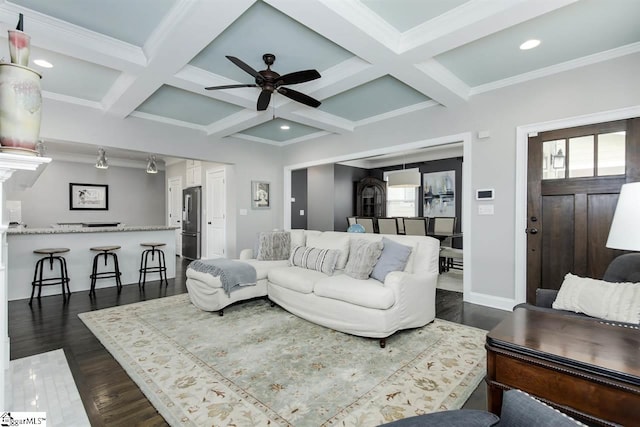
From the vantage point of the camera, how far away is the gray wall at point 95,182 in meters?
6.86

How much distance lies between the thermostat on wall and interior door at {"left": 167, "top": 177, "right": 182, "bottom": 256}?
698 cm

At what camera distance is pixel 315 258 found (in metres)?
3.52

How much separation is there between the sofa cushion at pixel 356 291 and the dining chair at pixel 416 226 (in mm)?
2948

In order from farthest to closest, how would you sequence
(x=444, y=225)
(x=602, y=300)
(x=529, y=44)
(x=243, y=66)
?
(x=444, y=225)
(x=529, y=44)
(x=243, y=66)
(x=602, y=300)

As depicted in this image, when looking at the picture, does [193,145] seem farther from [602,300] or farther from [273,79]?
[602,300]

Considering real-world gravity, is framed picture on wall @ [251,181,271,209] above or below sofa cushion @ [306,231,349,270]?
above

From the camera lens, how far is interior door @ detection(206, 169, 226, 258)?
6484mm

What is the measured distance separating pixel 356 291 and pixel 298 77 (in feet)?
6.59

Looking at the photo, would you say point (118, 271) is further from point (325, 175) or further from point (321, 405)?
point (325, 175)

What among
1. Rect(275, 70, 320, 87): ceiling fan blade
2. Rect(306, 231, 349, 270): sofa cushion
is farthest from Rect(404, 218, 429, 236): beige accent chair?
Rect(275, 70, 320, 87): ceiling fan blade

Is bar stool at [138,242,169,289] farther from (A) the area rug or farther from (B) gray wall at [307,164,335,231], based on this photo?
(B) gray wall at [307,164,335,231]

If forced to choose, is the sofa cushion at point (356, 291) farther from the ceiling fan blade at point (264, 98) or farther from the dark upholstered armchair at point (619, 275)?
the ceiling fan blade at point (264, 98)

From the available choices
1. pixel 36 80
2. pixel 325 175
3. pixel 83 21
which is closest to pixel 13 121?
pixel 36 80

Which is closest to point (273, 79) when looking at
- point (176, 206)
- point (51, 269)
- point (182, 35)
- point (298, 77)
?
point (298, 77)
